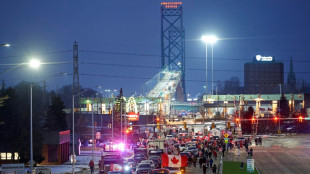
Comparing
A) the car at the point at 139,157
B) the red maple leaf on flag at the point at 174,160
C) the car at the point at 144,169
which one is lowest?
the car at the point at 139,157

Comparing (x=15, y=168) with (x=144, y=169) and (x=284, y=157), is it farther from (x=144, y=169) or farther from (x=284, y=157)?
(x=284, y=157)

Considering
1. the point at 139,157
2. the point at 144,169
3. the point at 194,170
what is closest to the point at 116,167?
the point at 144,169

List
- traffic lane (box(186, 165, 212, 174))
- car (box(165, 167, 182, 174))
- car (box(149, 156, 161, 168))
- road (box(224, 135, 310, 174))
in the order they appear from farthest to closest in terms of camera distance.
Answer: car (box(149, 156, 161, 168))
road (box(224, 135, 310, 174))
traffic lane (box(186, 165, 212, 174))
car (box(165, 167, 182, 174))

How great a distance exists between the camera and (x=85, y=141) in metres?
95.4

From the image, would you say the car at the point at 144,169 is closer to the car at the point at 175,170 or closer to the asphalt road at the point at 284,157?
the car at the point at 175,170

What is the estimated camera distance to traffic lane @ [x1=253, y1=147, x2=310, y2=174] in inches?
1981

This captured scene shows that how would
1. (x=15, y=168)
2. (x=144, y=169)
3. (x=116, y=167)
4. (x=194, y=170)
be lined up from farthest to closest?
(x=194, y=170), (x=116, y=167), (x=144, y=169), (x=15, y=168)

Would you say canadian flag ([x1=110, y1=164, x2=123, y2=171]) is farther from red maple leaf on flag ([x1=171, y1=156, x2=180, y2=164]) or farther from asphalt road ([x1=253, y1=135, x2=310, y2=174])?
asphalt road ([x1=253, y1=135, x2=310, y2=174])

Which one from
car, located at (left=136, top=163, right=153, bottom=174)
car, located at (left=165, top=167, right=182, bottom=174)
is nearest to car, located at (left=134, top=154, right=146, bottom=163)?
car, located at (left=136, top=163, right=153, bottom=174)

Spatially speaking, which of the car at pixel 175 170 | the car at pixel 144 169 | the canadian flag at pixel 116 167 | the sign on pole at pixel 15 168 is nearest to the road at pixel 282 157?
the car at pixel 175 170

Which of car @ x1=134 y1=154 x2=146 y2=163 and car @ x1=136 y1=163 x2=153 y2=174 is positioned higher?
car @ x1=136 y1=163 x2=153 y2=174

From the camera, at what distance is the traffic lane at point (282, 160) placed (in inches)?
1981

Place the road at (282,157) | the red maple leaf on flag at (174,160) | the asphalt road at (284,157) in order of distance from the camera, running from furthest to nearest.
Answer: the road at (282,157), the asphalt road at (284,157), the red maple leaf on flag at (174,160)

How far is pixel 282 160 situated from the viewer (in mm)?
59750
